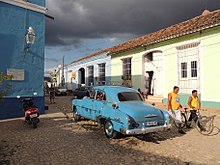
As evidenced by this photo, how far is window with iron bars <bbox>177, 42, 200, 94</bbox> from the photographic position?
12245 millimetres

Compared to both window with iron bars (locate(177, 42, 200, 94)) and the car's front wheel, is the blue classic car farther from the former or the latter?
window with iron bars (locate(177, 42, 200, 94))

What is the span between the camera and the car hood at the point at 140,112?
5.28 m

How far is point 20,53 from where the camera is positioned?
30.8 ft

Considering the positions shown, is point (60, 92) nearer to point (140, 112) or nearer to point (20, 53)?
point (20, 53)

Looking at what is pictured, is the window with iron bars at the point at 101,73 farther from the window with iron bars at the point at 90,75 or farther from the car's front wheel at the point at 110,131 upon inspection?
the car's front wheel at the point at 110,131

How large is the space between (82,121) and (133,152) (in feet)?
13.9

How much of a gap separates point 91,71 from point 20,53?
15.8 meters

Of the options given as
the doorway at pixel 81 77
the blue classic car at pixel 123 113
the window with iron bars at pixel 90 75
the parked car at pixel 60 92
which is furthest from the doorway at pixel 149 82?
the doorway at pixel 81 77

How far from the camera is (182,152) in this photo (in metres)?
4.87

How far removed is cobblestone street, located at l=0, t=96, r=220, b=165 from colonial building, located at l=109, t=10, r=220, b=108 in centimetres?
553

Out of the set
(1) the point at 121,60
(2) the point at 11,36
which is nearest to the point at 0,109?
(2) the point at 11,36

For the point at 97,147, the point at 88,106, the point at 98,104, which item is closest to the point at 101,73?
the point at 88,106

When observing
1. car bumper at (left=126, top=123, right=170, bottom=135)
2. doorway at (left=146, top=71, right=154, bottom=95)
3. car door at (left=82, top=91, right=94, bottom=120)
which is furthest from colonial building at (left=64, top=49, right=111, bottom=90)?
car bumper at (left=126, top=123, right=170, bottom=135)

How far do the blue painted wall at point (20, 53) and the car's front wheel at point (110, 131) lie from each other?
5.30 metres
